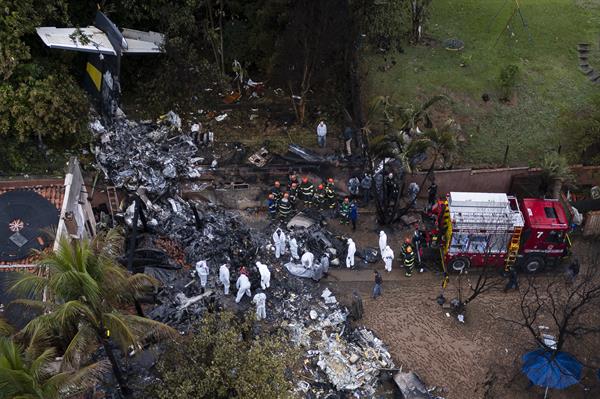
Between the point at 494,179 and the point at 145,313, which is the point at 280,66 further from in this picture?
the point at 145,313

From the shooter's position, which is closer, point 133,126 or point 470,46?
point 133,126

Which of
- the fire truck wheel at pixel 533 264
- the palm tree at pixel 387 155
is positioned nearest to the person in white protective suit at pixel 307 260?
the palm tree at pixel 387 155

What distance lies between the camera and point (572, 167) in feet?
83.7

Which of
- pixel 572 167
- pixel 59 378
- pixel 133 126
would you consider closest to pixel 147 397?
pixel 59 378

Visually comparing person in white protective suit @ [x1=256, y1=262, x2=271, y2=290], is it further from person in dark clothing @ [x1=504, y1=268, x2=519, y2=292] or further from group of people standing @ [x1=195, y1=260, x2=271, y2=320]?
person in dark clothing @ [x1=504, y1=268, x2=519, y2=292]

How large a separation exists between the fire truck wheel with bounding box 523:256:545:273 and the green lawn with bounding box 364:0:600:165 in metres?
6.20

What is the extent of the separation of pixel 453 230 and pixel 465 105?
10.5 meters

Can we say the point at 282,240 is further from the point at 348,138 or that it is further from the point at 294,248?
the point at 348,138

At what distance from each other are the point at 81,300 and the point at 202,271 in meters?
7.00

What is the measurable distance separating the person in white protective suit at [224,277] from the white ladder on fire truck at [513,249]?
10223 mm

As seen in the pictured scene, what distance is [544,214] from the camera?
22.2 metres

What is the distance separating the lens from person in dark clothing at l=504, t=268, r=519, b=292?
71.7 ft

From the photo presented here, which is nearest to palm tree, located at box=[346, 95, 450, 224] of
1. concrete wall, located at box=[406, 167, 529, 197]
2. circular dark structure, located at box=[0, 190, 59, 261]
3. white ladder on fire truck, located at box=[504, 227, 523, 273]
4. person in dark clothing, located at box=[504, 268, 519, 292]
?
concrete wall, located at box=[406, 167, 529, 197]

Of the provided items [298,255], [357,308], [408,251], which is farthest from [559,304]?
[298,255]
